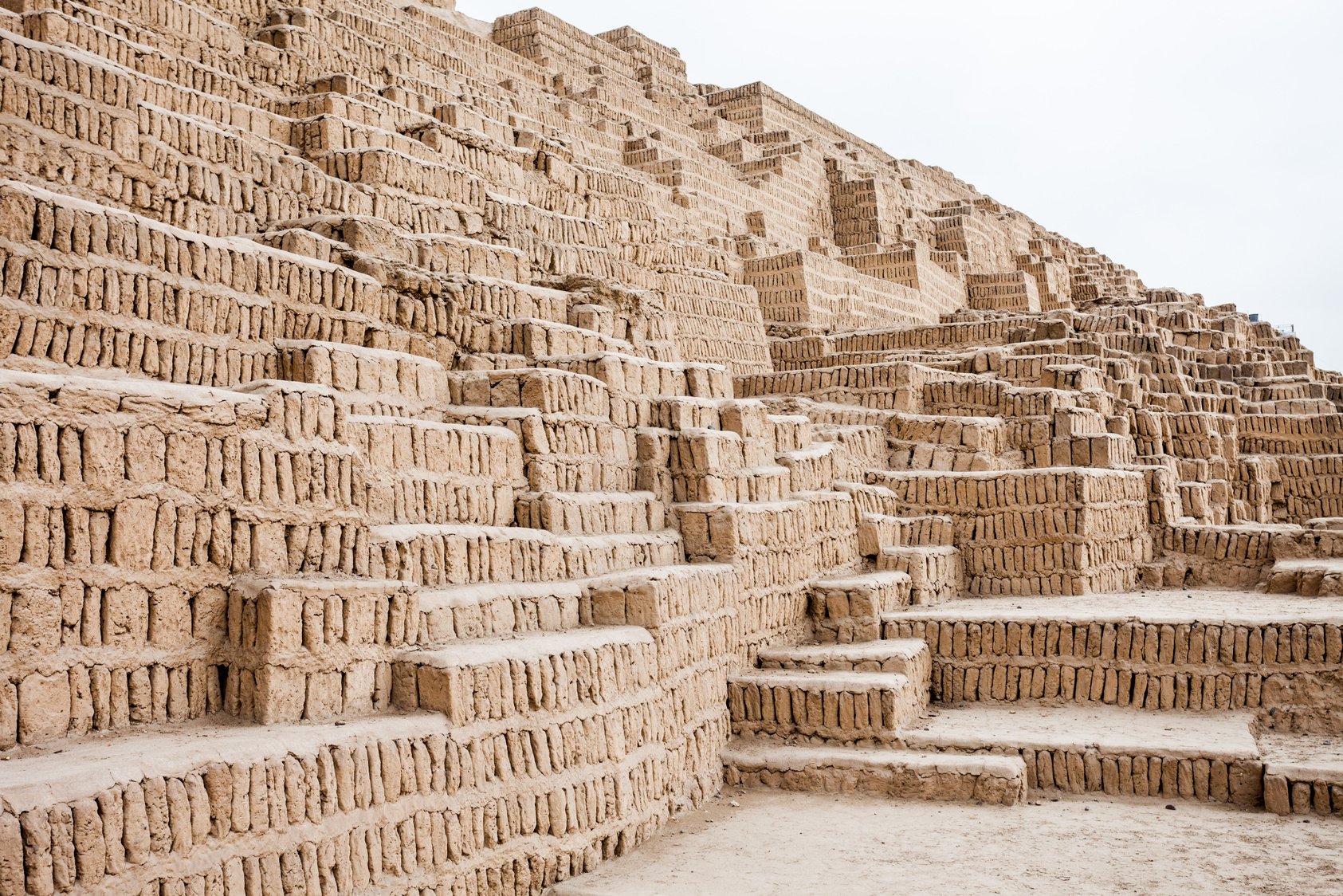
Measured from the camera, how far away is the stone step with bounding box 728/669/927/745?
27.0ft

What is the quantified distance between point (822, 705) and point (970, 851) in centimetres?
175

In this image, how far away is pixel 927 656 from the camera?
945 centimetres

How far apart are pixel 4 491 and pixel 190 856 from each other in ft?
5.07

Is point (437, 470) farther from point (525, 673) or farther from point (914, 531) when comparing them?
point (914, 531)

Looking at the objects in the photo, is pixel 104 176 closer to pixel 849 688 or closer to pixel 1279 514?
pixel 849 688

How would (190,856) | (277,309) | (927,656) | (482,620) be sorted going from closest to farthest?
(190,856), (482,620), (277,309), (927,656)

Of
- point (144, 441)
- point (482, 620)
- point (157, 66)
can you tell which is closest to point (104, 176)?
point (157, 66)

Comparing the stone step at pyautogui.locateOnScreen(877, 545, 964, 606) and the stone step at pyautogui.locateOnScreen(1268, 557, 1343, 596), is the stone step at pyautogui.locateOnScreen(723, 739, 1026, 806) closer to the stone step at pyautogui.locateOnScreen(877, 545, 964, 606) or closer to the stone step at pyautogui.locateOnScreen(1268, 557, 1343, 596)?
the stone step at pyautogui.locateOnScreen(877, 545, 964, 606)

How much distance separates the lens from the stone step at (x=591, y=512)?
755 centimetres

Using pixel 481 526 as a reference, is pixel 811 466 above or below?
above

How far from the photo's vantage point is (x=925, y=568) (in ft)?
34.5

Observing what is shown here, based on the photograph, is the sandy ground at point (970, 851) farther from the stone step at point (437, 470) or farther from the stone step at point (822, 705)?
the stone step at point (437, 470)

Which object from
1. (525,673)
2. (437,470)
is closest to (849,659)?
(525,673)

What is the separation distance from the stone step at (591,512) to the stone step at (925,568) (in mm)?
2663
